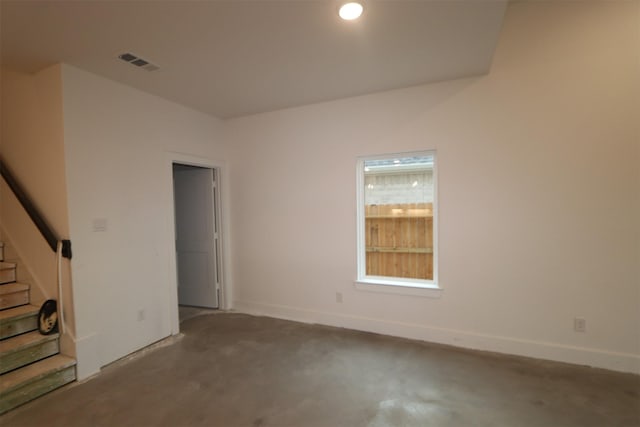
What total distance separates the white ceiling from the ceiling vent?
0.06 meters

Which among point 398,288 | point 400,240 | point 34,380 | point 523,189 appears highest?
point 523,189

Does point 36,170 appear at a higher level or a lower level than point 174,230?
higher

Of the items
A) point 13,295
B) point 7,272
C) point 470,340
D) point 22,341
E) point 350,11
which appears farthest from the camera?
point 470,340

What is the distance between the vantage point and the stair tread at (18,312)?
2592 millimetres

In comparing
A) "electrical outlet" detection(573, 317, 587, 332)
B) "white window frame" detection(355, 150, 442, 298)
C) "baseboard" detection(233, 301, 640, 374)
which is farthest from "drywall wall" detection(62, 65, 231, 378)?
"electrical outlet" detection(573, 317, 587, 332)

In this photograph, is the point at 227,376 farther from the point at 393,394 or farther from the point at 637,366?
the point at 637,366

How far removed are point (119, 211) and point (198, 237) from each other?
152 cm

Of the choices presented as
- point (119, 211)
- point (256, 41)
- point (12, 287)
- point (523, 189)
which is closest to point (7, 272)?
point (12, 287)

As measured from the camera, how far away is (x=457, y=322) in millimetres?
3164

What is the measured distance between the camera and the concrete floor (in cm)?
210

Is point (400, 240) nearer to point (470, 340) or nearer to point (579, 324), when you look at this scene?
point (470, 340)

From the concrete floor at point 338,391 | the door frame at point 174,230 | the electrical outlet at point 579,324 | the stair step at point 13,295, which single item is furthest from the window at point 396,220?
the stair step at point 13,295

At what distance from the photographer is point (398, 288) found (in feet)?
11.2

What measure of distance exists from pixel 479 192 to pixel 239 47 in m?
2.52
